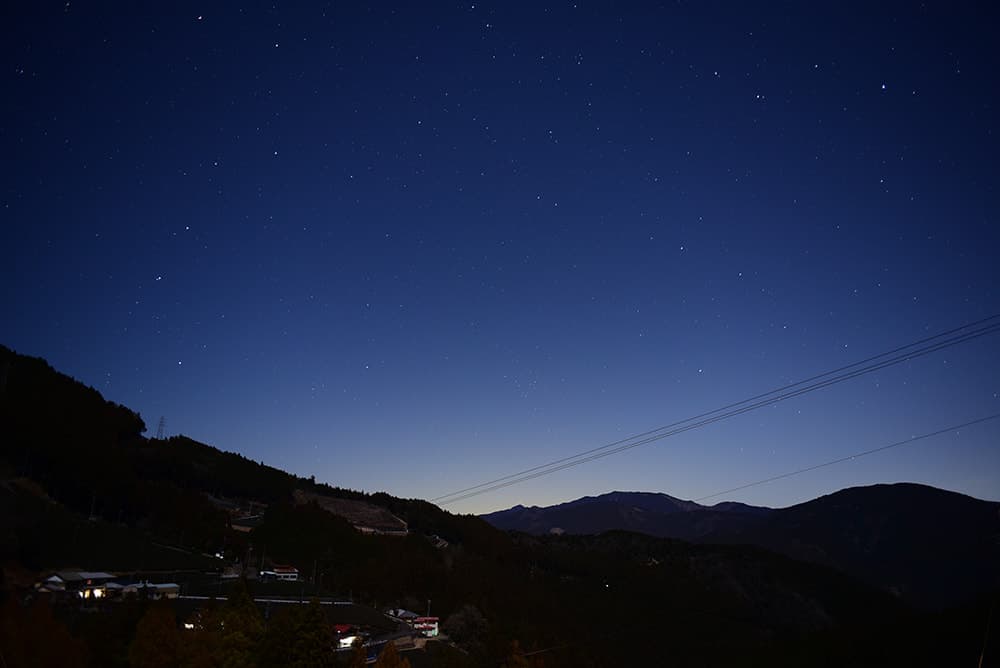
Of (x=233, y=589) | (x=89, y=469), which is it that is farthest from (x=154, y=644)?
(x=89, y=469)

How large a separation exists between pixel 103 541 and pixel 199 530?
33.4 metres

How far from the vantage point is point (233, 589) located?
47781mm

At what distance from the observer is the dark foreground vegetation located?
41.7m

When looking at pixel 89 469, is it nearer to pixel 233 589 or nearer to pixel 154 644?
pixel 233 589

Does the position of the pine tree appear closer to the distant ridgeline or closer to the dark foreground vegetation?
the dark foreground vegetation

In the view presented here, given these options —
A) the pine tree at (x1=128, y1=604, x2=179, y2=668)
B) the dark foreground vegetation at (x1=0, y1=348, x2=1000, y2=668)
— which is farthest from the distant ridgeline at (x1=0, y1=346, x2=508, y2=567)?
the pine tree at (x1=128, y1=604, x2=179, y2=668)

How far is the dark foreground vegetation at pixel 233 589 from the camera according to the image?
4166 centimetres

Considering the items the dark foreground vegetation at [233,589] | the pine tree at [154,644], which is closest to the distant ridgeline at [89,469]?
the dark foreground vegetation at [233,589]

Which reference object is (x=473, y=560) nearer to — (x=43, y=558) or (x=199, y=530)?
(x=199, y=530)

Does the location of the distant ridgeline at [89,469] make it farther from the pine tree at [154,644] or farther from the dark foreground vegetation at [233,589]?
the pine tree at [154,644]

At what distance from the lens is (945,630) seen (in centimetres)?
16775

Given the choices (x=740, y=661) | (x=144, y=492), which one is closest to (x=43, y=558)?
(x=144, y=492)

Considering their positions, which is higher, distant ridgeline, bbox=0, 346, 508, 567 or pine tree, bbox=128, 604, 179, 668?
distant ridgeline, bbox=0, 346, 508, 567

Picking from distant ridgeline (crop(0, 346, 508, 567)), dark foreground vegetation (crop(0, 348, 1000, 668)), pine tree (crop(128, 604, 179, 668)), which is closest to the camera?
pine tree (crop(128, 604, 179, 668))
